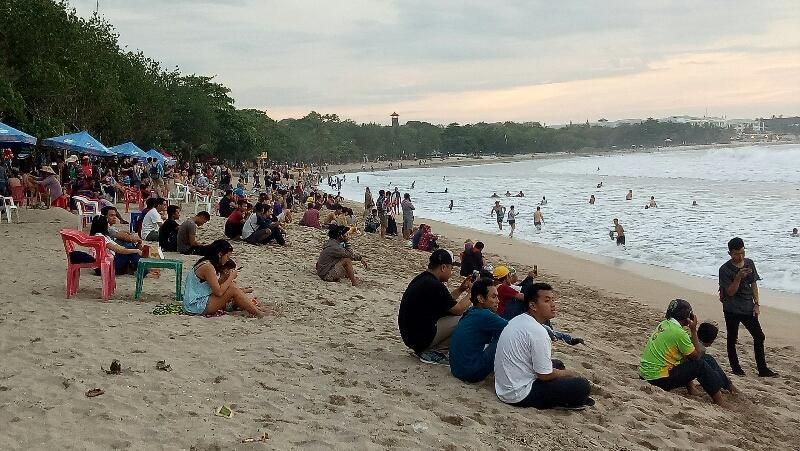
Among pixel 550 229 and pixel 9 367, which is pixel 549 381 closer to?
pixel 9 367

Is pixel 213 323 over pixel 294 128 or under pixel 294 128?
under

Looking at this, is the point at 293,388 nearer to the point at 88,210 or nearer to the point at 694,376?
the point at 694,376

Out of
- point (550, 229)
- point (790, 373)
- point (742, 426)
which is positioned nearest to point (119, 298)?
point (742, 426)

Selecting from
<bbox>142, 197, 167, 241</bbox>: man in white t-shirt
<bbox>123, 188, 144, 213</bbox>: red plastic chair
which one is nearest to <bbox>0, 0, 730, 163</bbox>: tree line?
<bbox>123, 188, 144, 213</bbox>: red plastic chair

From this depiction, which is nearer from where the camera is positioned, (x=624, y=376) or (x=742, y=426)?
(x=742, y=426)

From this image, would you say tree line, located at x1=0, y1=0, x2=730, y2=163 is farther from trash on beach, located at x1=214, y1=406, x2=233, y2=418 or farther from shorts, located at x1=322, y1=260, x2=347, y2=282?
trash on beach, located at x1=214, y1=406, x2=233, y2=418

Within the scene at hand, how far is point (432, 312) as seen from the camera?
19.8 feet

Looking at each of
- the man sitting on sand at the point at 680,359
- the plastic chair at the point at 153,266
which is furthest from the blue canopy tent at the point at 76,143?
the man sitting on sand at the point at 680,359

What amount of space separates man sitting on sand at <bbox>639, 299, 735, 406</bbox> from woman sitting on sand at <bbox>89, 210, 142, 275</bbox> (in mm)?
6046

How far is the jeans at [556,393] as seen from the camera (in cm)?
496

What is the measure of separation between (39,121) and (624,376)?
19.6 m

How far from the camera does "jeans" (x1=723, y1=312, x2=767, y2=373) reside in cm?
735


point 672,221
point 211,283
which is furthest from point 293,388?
point 672,221

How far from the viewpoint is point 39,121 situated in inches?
809
